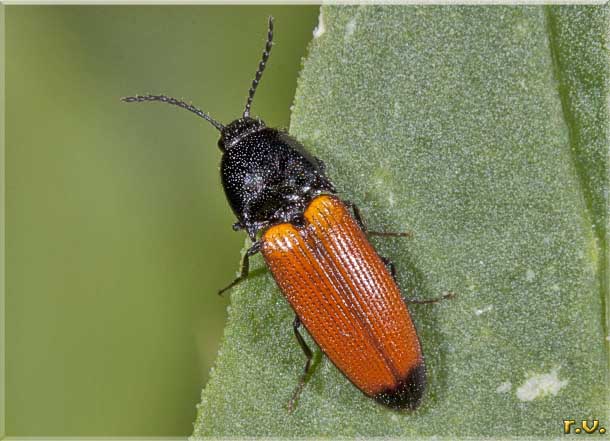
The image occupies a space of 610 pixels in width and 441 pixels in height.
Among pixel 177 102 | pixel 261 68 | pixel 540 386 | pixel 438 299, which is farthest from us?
pixel 177 102

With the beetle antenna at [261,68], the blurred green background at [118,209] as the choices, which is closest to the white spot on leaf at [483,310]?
the blurred green background at [118,209]

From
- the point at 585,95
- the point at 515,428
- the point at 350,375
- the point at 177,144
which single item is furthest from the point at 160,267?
the point at 585,95

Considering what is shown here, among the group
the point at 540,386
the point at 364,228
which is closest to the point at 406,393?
the point at 540,386

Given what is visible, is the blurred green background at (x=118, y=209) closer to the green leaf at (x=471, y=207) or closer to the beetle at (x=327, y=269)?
the beetle at (x=327, y=269)

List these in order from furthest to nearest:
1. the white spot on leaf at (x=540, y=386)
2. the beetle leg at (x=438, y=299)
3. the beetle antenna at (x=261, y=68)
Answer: the beetle antenna at (x=261, y=68) < the beetle leg at (x=438, y=299) < the white spot on leaf at (x=540, y=386)

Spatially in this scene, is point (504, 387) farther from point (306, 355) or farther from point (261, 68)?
point (261, 68)

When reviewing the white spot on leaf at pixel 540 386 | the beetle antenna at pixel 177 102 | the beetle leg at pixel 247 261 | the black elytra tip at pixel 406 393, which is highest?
the beetle antenna at pixel 177 102

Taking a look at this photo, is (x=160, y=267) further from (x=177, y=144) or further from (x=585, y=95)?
(x=585, y=95)
